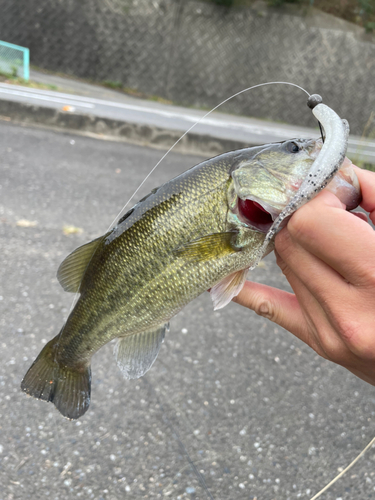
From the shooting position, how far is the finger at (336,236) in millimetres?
886

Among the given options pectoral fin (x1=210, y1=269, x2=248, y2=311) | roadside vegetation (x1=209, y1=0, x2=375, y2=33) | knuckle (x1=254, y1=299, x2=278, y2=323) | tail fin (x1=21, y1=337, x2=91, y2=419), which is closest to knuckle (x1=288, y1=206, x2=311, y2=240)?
pectoral fin (x1=210, y1=269, x2=248, y2=311)

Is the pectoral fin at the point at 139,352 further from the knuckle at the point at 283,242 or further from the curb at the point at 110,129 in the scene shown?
the curb at the point at 110,129

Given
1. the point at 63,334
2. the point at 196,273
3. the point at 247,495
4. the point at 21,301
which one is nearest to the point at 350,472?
the point at 247,495

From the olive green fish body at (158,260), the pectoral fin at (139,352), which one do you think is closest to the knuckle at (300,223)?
the olive green fish body at (158,260)

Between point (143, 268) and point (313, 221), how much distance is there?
24.1 inches

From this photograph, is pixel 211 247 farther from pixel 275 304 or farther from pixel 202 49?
pixel 202 49

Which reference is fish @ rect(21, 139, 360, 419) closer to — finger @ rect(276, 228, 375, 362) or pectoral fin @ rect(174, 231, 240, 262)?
pectoral fin @ rect(174, 231, 240, 262)

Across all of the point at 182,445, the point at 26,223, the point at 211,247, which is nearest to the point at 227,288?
the point at 211,247

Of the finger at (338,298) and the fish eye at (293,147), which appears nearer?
the finger at (338,298)

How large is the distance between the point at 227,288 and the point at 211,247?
191 mm

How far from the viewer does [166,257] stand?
51.1 inches

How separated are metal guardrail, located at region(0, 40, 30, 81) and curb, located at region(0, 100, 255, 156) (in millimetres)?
5763

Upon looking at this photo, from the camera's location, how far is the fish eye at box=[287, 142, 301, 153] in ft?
3.89

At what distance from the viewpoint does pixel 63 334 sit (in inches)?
58.7
